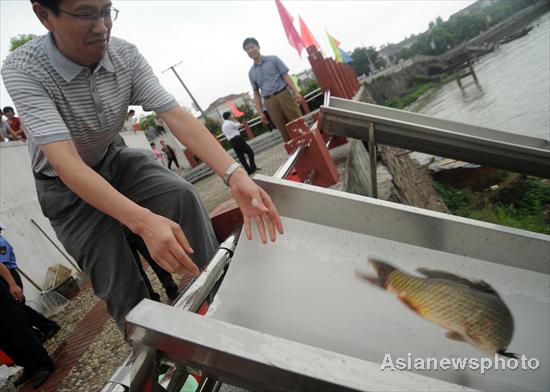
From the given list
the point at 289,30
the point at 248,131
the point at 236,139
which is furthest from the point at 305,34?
the point at 236,139

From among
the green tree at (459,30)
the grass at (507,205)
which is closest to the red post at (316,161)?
the grass at (507,205)

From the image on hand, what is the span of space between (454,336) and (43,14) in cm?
174

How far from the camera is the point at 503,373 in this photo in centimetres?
108

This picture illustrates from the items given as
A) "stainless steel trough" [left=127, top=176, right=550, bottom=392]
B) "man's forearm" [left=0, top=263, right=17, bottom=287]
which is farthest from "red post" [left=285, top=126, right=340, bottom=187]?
"man's forearm" [left=0, top=263, right=17, bottom=287]

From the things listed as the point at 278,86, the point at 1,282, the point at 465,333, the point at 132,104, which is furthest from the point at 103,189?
the point at 278,86

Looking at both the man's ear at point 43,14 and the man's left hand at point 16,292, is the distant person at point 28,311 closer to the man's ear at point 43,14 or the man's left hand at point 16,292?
the man's left hand at point 16,292

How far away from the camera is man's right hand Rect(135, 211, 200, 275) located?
96cm

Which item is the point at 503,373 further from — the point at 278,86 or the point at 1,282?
the point at 278,86

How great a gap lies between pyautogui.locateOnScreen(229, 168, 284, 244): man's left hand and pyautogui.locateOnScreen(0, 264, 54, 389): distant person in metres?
2.80

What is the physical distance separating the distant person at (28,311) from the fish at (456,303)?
387 cm

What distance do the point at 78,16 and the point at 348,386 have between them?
1.32m

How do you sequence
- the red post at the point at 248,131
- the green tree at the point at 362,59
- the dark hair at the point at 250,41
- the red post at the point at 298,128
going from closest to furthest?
1. the red post at the point at 298,128
2. the dark hair at the point at 250,41
3. the red post at the point at 248,131
4. the green tree at the point at 362,59

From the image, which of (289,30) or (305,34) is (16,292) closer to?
(289,30)

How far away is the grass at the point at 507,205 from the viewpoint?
22.9ft
